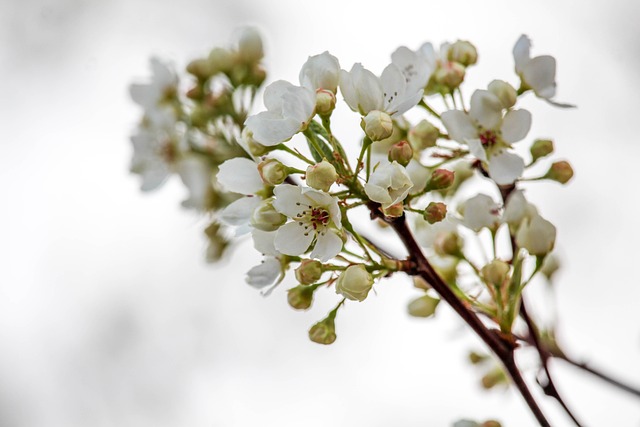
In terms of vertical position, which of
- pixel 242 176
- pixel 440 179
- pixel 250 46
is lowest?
pixel 440 179

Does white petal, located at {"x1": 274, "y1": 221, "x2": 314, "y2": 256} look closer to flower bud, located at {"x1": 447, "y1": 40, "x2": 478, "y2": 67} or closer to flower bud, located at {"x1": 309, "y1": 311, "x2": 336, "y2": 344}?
flower bud, located at {"x1": 309, "y1": 311, "x2": 336, "y2": 344}

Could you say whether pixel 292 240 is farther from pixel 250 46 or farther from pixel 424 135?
pixel 250 46

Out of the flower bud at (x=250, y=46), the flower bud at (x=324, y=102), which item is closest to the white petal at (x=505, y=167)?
the flower bud at (x=324, y=102)

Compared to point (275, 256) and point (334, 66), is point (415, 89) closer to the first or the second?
point (334, 66)

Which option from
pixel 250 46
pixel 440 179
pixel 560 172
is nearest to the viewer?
pixel 440 179

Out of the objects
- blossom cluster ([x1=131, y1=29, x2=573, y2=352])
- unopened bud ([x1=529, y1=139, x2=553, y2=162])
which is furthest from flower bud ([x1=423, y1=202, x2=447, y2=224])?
unopened bud ([x1=529, y1=139, x2=553, y2=162])

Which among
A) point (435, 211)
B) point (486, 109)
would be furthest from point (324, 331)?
point (486, 109)
